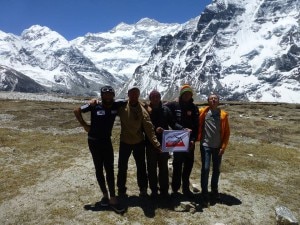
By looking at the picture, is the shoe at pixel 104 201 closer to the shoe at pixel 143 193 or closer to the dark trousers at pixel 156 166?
the shoe at pixel 143 193

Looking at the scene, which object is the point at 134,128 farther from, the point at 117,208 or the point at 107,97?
the point at 117,208

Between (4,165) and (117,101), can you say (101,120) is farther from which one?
(4,165)

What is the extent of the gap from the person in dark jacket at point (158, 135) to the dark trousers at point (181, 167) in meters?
0.56

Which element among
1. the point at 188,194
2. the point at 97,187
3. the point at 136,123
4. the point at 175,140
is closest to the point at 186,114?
the point at 175,140

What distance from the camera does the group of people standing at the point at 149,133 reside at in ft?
48.7

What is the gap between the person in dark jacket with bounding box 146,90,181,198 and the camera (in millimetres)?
15133

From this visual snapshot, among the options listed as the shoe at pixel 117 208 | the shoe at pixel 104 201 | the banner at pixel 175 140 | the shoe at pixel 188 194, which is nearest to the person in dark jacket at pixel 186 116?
the banner at pixel 175 140

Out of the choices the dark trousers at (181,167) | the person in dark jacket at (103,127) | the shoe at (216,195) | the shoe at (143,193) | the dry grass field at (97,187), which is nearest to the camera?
the person in dark jacket at (103,127)

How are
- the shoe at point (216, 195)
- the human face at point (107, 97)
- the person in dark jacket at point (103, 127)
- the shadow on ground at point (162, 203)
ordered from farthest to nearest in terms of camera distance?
the shoe at point (216, 195)
the shadow on ground at point (162, 203)
the person in dark jacket at point (103, 127)
the human face at point (107, 97)

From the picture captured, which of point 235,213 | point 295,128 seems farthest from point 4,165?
point 295,128

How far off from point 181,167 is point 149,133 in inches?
92.8

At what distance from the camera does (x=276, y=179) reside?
2047 centimetres

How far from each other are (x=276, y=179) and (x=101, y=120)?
10190 mm

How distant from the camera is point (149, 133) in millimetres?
14984
